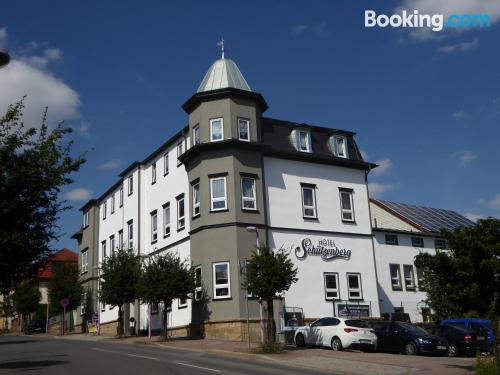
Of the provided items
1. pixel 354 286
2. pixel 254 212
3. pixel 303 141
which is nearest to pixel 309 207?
pixel 303 141

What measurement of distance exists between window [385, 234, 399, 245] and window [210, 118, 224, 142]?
48.6ft

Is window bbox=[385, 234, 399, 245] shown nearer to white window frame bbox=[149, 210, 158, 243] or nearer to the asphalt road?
white window frame bbox=[149, 210, 158, 243]

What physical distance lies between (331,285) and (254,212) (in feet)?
21.0

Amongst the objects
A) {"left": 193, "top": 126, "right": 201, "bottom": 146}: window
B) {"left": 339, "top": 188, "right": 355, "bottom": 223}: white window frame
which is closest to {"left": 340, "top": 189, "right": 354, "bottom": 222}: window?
{"left": 339, "top": 188, "right": 355, "bottom": 223}: white window frame

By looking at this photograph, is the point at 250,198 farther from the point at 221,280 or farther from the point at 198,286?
the point at 198,286

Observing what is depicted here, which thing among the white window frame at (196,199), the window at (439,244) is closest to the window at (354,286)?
the white window frame at (196,199)

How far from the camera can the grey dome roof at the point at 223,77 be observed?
3275 centimetres

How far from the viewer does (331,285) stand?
33.2 m

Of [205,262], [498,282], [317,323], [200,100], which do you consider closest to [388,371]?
[498,282]

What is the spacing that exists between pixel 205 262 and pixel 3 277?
51.7 ft

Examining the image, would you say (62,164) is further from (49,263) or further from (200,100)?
(200,100)

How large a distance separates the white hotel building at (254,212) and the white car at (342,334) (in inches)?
160

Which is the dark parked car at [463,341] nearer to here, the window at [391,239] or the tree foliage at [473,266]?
the tree foliage at [473,266]

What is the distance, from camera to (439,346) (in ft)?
75.7
